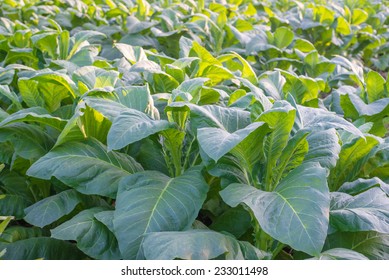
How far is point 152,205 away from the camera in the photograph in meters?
2.03

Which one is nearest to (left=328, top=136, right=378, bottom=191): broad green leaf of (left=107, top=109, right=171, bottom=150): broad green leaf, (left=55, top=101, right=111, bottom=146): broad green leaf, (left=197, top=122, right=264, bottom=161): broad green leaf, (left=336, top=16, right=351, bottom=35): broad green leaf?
(left=197, top=122, right=264, bottom=161): broad green leaf

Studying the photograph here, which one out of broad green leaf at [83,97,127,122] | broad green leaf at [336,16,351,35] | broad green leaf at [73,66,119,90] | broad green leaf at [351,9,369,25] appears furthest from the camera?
broad green leaf at [351,9,369,25]

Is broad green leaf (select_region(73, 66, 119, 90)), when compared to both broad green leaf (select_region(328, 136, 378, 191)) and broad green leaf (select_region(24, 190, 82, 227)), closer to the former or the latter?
broad green leaf (select_region(24, 190, 82, 227))

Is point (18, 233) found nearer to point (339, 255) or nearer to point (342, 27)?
point (339, 255)

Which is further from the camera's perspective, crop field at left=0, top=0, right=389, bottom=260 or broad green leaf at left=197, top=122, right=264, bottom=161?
crop field at left=0, top=0, right=389, bottom=260

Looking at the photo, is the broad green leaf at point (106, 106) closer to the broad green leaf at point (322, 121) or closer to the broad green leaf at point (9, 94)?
the broad green leaf at point (9, 94)

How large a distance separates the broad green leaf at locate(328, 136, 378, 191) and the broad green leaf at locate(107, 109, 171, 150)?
82 cm

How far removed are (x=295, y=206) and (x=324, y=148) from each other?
36cm

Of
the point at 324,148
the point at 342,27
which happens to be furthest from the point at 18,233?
the point at 342,27

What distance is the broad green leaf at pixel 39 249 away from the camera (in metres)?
2.21

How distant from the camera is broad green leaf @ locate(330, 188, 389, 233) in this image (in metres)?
1.91

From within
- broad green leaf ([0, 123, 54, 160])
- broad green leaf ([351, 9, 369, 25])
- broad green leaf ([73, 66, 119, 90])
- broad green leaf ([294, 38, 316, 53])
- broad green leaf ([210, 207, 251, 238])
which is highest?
broad green leaf ([73, 66, 119, 90])

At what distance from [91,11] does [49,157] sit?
3660 mm
